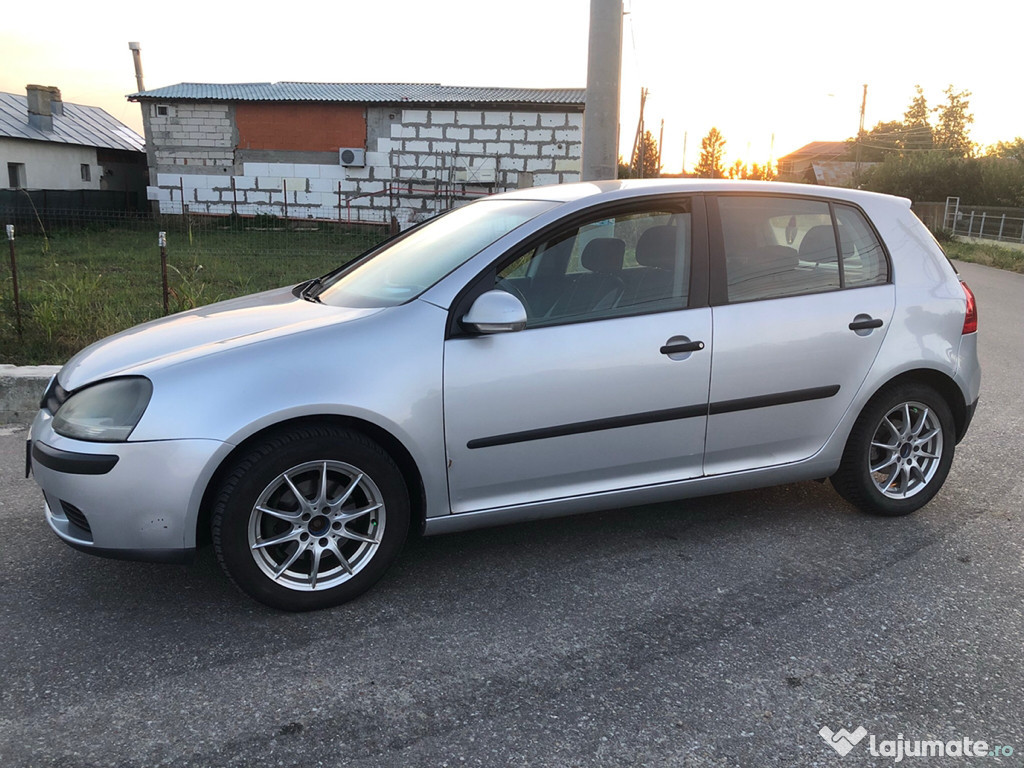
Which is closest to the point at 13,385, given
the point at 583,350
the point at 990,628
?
the point at 583,350

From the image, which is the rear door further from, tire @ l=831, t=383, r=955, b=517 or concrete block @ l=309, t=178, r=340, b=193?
concrete block @ l=309, t=178, r=340, b=193

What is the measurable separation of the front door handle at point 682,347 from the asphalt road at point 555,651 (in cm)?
92

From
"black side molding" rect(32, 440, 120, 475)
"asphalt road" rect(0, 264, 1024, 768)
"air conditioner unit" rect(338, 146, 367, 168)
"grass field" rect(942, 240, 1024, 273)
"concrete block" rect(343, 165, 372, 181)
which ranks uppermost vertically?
"air conditioner unit" rect(338, 146, 367, 168)

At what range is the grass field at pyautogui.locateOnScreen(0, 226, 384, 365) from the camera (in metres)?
7.08

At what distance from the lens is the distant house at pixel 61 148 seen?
2753cm

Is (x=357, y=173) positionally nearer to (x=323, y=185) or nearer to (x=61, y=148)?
(x=323, y=185)

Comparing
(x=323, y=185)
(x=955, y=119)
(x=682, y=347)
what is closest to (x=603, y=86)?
(x=682, y=347)

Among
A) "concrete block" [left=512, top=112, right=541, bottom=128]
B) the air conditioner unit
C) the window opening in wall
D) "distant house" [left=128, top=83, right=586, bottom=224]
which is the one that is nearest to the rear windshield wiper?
"distant house" [left=128, top=83, right=586, bottom=224]

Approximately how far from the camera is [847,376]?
3877mm

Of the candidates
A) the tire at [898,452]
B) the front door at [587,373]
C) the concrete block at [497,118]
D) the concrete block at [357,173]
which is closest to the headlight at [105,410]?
the front door at [587,373]

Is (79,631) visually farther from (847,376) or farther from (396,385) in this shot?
(847,376)

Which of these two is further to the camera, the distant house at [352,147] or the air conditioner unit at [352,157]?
the air conditioner unit at [352,157]

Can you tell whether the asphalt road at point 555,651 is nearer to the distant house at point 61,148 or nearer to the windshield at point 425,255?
the windshield at point 425,255

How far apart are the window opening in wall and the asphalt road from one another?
90.9 ft
